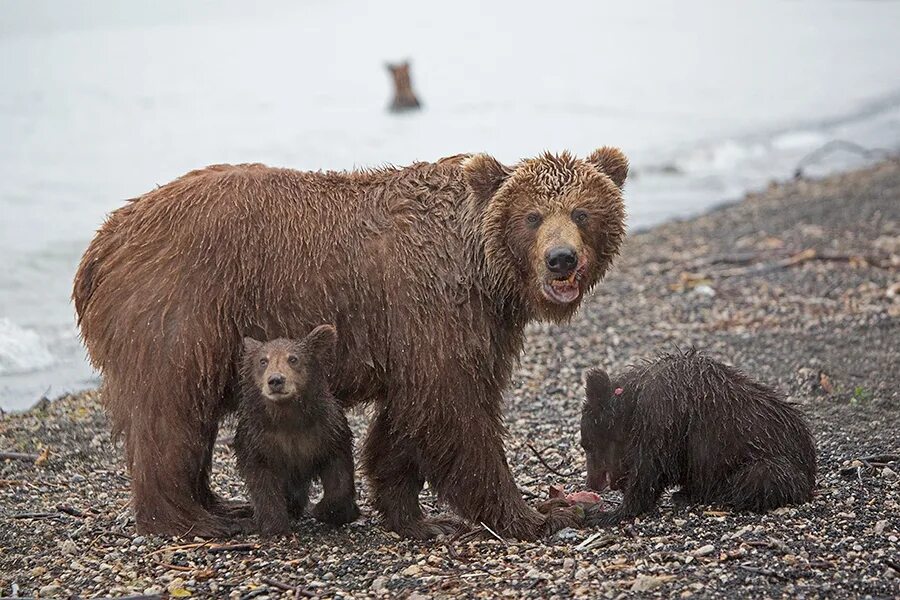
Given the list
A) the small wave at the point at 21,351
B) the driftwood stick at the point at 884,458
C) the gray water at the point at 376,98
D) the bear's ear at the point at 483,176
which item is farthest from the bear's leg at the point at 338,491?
the small wave at the point at 21,351

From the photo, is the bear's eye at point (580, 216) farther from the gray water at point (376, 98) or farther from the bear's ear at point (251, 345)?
the gray water at point (376, 98)

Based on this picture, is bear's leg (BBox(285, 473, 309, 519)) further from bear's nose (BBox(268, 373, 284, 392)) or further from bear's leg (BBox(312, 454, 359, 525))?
bear's nose (BBox(268, 373, 284, 392))

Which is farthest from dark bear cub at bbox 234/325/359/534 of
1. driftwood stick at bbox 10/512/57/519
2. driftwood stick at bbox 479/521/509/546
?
driftwood stick at bbox 10/512/57/519

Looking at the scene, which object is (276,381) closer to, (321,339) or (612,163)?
(321,339)

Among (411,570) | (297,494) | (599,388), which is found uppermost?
(599,388)

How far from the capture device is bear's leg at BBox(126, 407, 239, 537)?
267 inches

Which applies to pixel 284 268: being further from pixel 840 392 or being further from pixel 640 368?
pixel 840 392

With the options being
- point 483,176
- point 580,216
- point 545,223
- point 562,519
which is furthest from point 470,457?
point 483,176

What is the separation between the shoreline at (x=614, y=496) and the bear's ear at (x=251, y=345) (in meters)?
1.05

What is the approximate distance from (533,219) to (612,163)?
2.40 ft

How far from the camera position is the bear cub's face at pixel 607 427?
711cm

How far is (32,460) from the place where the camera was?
8.84 metres

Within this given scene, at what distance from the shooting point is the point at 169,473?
269 inches

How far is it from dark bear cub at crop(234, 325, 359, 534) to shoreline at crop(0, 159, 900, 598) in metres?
0.27
